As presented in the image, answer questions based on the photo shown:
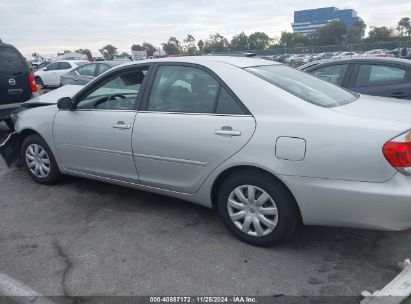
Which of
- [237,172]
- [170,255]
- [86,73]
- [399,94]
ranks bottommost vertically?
[170,255]

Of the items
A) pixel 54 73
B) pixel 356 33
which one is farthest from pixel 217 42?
pixel 54 73

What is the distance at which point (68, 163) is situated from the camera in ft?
14.9

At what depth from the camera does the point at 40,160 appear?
4883 mm

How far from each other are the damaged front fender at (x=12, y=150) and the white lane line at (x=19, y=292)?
2.58 metres

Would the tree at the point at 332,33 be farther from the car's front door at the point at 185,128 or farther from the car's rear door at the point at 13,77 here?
the car's front door at the point at 185,128

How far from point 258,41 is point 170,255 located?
225 ft

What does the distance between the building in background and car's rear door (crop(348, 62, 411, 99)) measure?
398 ft

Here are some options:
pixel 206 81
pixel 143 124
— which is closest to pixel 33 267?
pixel 143 124

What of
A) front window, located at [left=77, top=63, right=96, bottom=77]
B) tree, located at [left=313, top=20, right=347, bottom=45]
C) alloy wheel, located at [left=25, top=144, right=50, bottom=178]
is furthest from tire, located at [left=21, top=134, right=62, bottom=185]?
tree, located at [left=313, top=20, right=347, bottom=45]

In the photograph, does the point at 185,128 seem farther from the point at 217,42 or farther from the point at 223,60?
the point at 217,42

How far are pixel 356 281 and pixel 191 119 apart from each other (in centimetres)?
182

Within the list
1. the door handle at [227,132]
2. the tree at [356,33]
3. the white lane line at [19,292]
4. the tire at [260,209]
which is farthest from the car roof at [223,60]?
the tree at [356,33]

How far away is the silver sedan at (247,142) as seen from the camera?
8.99 feet

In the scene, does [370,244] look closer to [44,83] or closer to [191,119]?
[191,119]
